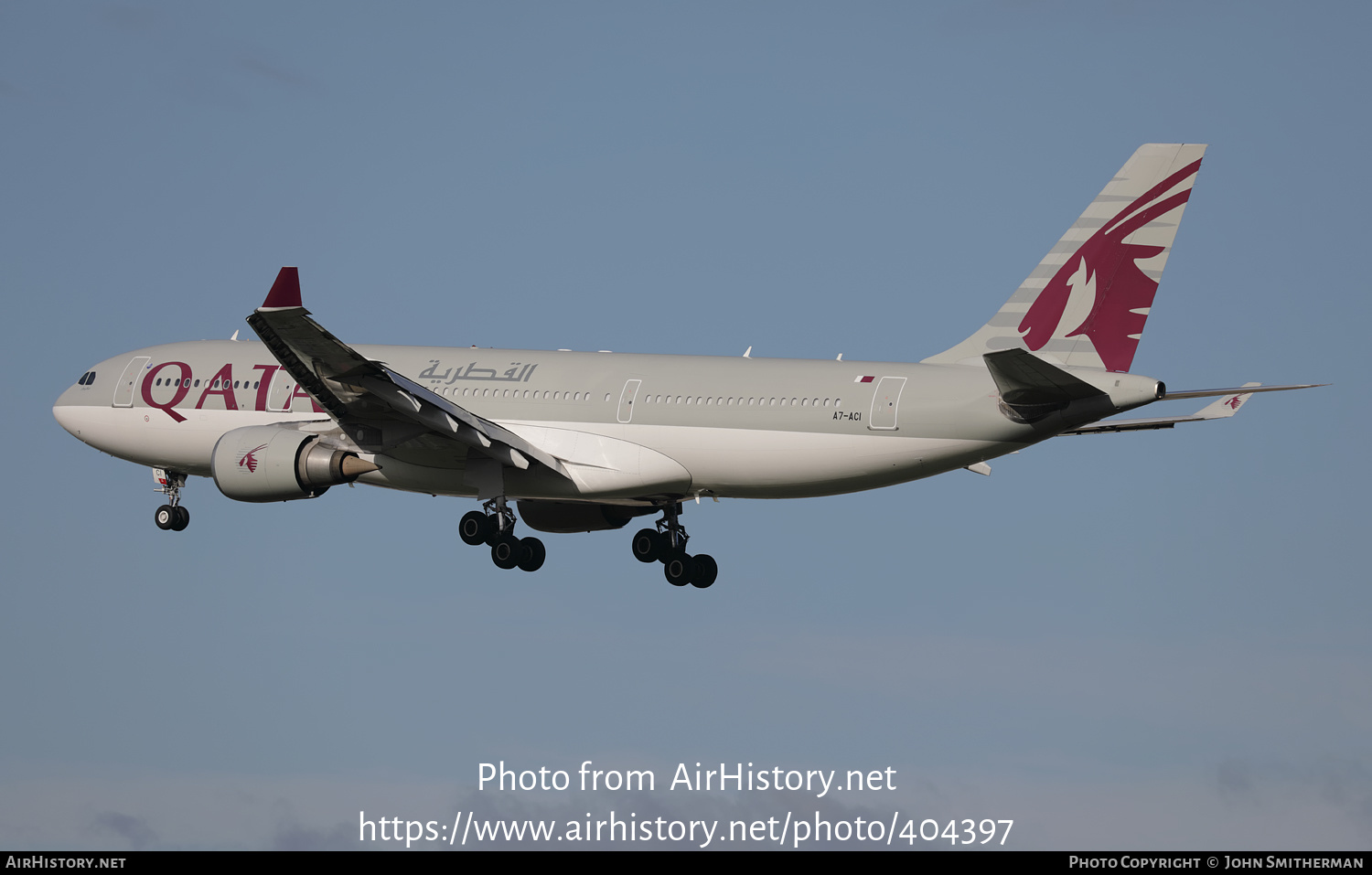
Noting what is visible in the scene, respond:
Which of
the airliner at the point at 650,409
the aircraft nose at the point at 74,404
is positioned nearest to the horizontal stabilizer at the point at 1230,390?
the airliner at the point at 650,409

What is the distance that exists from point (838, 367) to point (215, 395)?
16181mm

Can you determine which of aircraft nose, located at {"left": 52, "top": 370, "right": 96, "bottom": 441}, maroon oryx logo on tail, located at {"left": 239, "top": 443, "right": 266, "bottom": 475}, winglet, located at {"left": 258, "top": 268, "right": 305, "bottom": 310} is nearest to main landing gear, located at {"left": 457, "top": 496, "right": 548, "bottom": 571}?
maroon oryx logo on tail, located at {"left": 239, "top": 443, "right": 266, "bottom": 475}

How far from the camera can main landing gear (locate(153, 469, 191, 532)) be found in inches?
1858

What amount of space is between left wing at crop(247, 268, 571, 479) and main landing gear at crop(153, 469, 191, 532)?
8.93 m

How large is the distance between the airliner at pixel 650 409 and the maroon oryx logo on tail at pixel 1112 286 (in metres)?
0.04

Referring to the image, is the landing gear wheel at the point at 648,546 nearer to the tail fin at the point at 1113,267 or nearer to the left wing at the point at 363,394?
the left wing at the point at 363,394

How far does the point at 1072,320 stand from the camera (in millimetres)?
37500

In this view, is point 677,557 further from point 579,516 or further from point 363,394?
point 363,394

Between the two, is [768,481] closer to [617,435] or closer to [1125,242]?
[617,435]

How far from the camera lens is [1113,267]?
37.5 m

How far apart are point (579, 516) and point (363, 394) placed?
9.06 meters

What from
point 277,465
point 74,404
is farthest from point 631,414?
point 74,404

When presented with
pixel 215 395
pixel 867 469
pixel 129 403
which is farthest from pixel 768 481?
pixel 129 403

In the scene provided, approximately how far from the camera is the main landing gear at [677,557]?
44.6 meters
